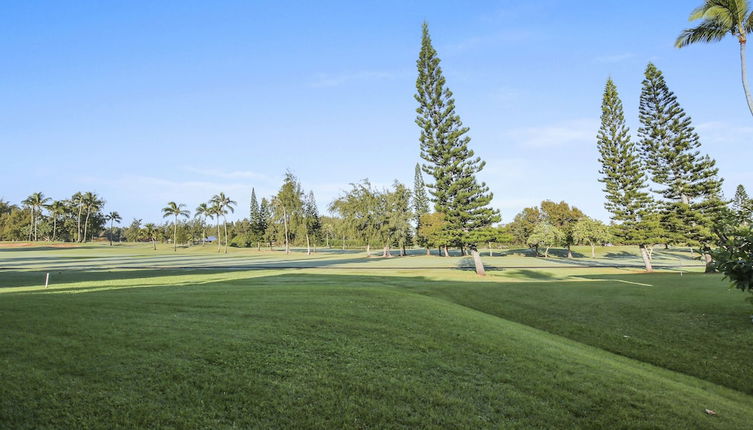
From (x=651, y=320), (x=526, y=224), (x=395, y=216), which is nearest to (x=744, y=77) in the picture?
(x=651, y=320)

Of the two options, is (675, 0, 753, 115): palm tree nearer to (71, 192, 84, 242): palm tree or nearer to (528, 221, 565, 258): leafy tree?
(528, 221, 565, 258): leafy tree

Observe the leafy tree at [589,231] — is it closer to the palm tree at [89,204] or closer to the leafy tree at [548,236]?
the leafy tree at [548,236]

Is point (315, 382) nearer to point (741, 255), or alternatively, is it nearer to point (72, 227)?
point (741, 255)

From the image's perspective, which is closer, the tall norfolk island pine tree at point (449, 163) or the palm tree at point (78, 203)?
the tall norfolk island pine tree at point (449, 163)

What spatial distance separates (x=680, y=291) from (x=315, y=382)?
17.7 m

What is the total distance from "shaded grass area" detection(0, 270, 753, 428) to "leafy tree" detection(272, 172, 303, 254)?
6571cm

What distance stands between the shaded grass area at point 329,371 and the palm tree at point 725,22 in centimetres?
1370

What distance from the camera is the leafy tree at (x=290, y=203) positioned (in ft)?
247

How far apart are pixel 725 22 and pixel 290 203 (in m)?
67.7

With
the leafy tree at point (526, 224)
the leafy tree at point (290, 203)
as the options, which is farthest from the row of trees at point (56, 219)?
the leafy tree at point (526, 224)

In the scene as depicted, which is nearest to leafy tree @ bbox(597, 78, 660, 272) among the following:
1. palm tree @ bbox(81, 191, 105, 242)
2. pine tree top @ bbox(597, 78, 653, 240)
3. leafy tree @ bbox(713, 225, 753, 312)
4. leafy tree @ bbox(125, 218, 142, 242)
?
pine tree top @ bbox(597, 78, 653, 240)

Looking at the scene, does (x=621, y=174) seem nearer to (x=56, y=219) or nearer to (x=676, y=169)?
(x=676, y=169)

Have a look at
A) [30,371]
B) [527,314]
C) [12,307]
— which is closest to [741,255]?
[527,314]

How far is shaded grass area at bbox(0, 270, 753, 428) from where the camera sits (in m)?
4.25
